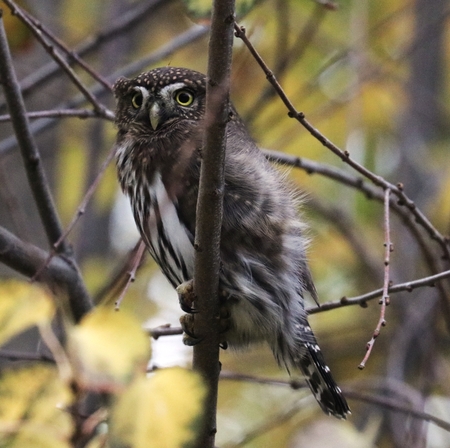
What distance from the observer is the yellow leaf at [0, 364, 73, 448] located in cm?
166

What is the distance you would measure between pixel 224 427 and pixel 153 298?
34.4 inches

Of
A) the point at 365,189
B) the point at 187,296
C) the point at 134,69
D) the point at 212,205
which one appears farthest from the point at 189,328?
the point at 134,69

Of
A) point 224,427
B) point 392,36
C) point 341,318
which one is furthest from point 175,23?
point 224,427

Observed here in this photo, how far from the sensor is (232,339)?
3.04 metres

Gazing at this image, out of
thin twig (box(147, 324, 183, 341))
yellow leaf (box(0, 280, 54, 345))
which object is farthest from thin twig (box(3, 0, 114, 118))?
yellow leaf (box(0, 280, 54, 345))

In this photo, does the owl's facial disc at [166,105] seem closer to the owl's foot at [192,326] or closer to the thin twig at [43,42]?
the thin twig at [43,42]

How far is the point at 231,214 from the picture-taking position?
108 inches

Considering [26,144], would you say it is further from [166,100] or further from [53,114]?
[166,100]

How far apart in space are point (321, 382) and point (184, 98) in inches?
46.7

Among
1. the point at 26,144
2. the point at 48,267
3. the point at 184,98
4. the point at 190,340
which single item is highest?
the point at 184,98

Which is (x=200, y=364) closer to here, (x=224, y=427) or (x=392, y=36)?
(x=224, y=427)

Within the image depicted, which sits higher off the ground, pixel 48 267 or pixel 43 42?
pixel 43 42

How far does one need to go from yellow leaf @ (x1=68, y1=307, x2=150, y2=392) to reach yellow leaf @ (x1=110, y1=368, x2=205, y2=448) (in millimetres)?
42

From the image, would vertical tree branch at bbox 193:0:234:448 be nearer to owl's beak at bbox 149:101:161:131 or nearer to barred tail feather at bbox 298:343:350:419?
barred tail feather at bbox 298:343:350:419
